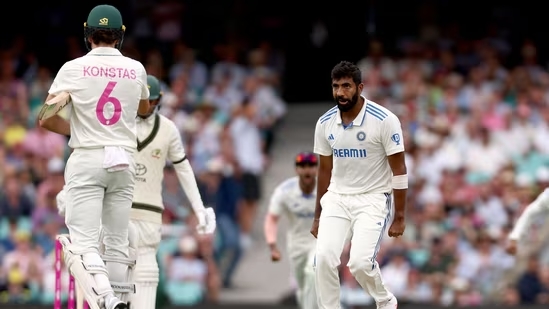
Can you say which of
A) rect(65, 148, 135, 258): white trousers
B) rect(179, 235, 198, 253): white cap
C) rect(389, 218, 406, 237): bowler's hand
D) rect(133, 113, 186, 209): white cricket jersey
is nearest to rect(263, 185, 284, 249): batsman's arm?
rect(133, 113, 186, 209): white cricket jersey

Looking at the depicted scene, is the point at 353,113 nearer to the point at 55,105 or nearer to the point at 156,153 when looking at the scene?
the point at 156,153

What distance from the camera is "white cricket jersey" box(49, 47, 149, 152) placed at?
9750 mm

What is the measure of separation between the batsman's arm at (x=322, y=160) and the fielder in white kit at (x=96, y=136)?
1523 mm

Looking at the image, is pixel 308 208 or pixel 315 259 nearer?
pixel 315 259

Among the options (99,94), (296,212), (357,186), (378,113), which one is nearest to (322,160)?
(357,186)

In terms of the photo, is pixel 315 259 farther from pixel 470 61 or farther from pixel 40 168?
pixel 470 61

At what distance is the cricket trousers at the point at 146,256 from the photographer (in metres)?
11.4

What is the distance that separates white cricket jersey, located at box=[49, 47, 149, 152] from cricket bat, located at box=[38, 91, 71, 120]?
0.06 m

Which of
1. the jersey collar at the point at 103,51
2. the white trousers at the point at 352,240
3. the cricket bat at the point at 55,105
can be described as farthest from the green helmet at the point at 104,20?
the white trousers at the point at 352,240

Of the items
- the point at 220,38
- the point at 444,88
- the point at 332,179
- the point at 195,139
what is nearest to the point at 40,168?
the point at 195,139

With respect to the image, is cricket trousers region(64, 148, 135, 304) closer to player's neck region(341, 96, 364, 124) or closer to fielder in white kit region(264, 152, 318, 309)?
player's neck region(341, 96, 364, 124)

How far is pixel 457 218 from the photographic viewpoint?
1759 cm

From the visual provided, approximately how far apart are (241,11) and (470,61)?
4088 mm

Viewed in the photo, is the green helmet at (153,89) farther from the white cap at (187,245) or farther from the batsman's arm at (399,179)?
the white cap at (187,245)
